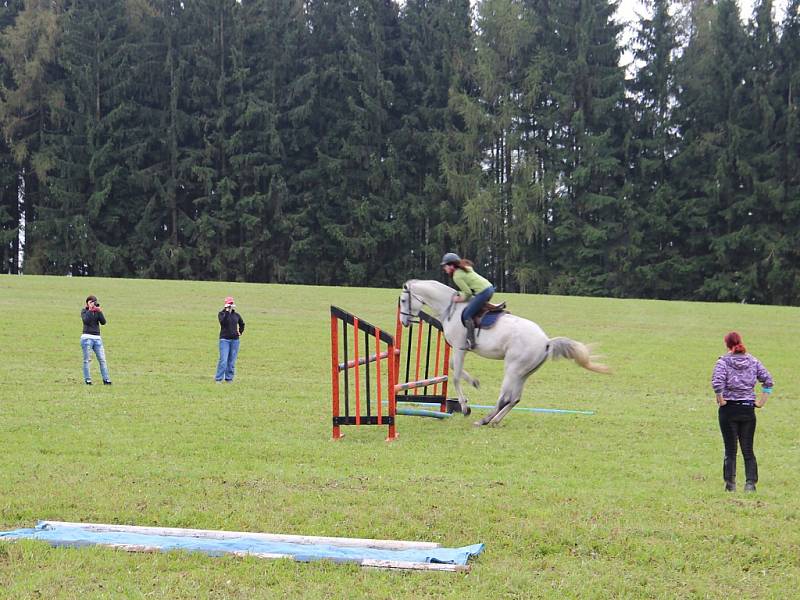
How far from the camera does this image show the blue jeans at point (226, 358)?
1783 centimetres

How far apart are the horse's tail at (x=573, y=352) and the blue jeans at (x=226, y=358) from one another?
7926 mm

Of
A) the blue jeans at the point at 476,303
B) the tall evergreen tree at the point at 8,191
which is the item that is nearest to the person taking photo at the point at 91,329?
the blue jeans at the point at 476,303

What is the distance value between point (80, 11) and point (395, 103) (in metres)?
21.6

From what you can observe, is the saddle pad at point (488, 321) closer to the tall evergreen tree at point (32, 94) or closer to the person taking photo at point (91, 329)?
the person taking photo at point (91, 329)

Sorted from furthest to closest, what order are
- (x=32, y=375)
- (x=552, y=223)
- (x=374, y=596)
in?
1. (x=552, y=223)
2. (x=32, y=375)
3. (x=374, y=596)

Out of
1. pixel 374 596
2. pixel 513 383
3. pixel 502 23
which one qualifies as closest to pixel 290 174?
pixel 502 23

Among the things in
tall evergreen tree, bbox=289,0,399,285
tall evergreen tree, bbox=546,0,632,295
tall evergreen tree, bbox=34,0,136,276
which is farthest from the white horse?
tall evergreen tree, bbox=34,0,136,276

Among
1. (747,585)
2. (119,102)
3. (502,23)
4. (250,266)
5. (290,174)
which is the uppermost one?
(502,23)

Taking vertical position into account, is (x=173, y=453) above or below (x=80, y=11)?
below

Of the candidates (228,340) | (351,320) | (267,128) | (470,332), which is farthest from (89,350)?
(267,128)

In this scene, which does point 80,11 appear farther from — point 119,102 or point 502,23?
point 502,23

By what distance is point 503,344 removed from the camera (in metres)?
12.8

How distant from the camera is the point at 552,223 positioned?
174 ft

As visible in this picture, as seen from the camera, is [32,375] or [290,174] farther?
[290,174]
